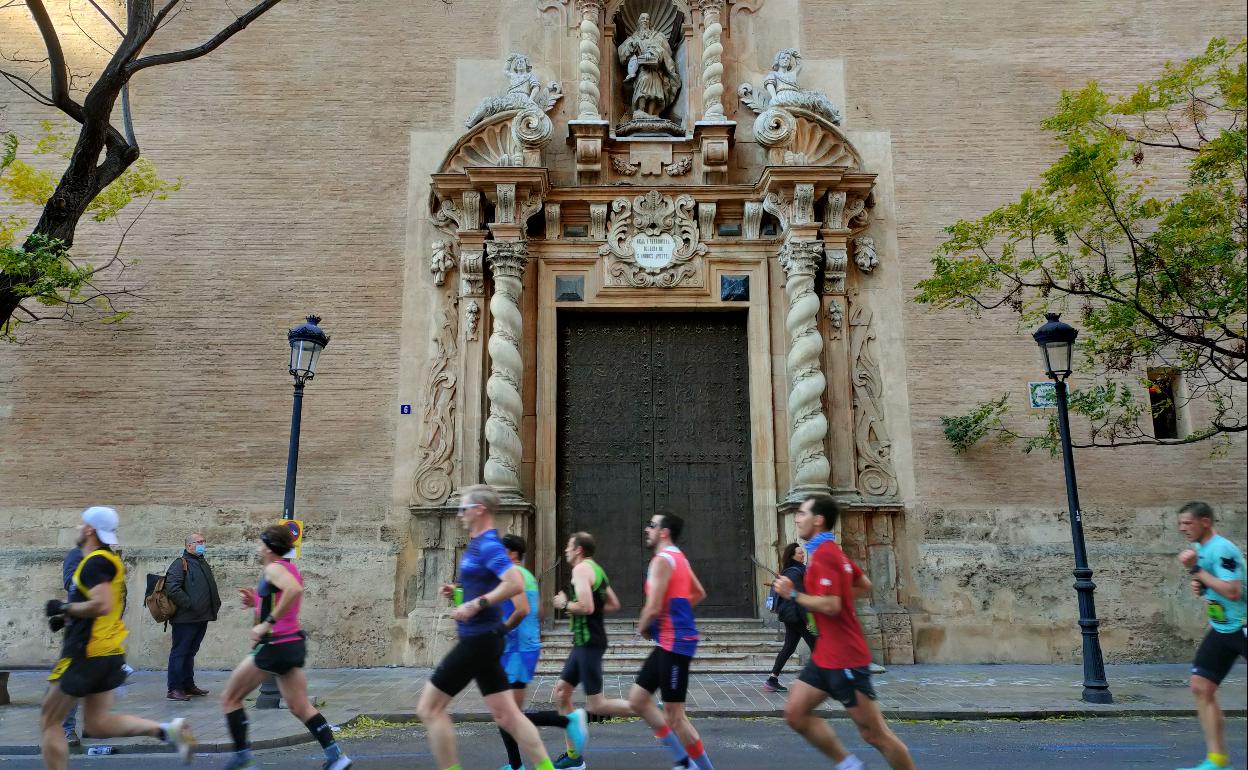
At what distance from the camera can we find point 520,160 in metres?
13.3

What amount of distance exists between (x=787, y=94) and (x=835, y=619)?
1038 cm

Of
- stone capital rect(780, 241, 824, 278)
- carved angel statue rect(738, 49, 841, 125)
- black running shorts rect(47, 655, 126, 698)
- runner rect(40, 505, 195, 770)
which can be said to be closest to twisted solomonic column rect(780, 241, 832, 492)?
stone capital rect(780, 241, 824, 278)

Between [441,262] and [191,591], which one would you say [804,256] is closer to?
[441,262]

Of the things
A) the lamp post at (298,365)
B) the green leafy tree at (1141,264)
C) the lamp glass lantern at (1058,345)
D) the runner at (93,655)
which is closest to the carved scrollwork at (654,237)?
the green leafy tree at (1141,264)

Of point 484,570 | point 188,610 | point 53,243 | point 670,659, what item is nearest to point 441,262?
point 53,243

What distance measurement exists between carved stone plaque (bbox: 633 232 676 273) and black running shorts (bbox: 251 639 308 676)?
8.68m

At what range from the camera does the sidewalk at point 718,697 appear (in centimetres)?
827

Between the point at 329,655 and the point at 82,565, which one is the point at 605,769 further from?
the point at 329,655

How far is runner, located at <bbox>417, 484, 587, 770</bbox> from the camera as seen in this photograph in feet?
17.2

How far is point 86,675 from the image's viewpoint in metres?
5.59

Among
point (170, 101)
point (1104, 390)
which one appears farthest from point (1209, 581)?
point (170, 101)

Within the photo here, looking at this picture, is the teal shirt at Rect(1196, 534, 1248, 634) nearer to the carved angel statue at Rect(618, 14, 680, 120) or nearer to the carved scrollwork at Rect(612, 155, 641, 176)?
the carved scrollwork at Rect(612, 155, 641, 176)

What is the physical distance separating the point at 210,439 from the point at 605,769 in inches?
349

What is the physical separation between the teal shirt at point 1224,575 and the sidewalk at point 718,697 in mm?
3331
